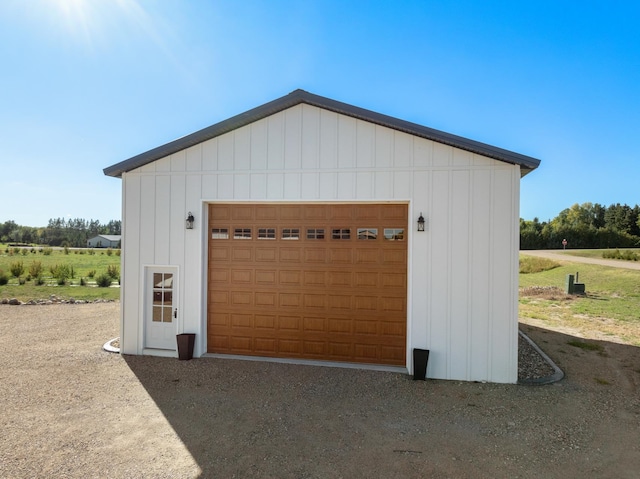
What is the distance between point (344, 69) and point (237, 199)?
5371 mm

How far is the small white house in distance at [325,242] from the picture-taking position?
19.9 ft

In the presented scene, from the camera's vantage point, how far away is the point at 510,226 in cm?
597

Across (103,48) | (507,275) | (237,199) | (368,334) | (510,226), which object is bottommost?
(368,334)

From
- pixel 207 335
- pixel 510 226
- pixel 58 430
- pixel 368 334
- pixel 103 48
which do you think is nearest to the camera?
pixel 58 430

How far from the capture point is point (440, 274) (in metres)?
6.17

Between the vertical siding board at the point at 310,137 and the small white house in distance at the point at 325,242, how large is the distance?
27 mm

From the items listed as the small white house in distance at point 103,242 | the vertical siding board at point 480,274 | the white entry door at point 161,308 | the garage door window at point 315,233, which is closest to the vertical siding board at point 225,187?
the garage door window at point 315,233

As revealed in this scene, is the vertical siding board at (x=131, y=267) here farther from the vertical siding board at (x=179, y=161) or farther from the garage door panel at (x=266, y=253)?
the garage door panel at (x=266, y=253)

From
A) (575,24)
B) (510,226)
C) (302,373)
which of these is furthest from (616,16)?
(302,373)

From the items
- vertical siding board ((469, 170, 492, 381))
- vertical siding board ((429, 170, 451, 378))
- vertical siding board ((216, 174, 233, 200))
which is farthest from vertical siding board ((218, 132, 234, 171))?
vertical siding board ((469, 170, 492, 381))

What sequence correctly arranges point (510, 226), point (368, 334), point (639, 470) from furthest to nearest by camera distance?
1. point (368, 334)
2. point (510, 226)
3. point (639, 470)

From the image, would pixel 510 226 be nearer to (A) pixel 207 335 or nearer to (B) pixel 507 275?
(B) pixel 507 275

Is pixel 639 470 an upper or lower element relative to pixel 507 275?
lower

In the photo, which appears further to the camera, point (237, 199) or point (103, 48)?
point (103, 48)
